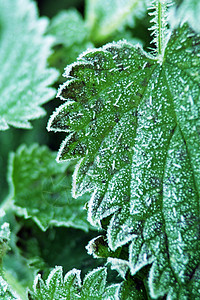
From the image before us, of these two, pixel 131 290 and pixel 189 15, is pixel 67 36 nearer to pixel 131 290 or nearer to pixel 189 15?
pixel 189 15

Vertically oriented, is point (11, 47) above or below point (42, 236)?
above

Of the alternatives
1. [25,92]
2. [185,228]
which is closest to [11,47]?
[25,92]

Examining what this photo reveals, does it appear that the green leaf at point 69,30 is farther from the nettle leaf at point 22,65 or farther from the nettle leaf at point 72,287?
the nettle leaf at point 72,287

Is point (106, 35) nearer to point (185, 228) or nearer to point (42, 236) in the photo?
point (42, 236)

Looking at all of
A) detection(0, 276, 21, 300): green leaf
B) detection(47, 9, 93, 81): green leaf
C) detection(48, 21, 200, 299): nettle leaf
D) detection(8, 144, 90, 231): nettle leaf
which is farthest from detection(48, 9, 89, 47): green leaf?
detection(0, 276, 21, 300): green leaf

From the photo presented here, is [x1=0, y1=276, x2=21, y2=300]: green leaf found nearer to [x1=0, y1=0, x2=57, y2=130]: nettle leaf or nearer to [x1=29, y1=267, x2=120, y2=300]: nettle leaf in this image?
[x1=29, y1=267, x2=120, y2=300]: nettle leaf

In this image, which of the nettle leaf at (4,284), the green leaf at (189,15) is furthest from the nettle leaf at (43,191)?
the green leaf at (189,15)
